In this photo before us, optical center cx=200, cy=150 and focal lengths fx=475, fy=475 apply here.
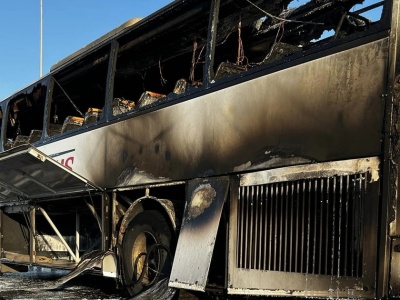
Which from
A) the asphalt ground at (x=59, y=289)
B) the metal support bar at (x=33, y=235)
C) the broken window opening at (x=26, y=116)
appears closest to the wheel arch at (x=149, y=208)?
the asphalt ground at (x=59, y=289)

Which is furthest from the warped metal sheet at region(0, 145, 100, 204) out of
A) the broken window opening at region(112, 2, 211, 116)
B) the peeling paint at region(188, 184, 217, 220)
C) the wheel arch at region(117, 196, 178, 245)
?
the peeling paint at region(188, 184, 217, 220)

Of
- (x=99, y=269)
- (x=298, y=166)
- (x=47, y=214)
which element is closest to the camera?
(x=298, y=166)

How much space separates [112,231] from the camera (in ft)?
20.0

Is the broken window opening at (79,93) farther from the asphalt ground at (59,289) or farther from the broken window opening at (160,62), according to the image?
the asphalt ground at (59,289)

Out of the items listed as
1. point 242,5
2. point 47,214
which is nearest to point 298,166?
point 242,5

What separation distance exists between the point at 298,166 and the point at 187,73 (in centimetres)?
302

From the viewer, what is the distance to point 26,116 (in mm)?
8641

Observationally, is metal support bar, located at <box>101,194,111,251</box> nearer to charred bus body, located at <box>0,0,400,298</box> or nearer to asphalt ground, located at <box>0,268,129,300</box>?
charred bus body, located at <box>0,0,400,298</box>

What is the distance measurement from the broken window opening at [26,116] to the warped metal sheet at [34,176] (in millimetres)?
911

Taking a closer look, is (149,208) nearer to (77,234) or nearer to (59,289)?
(59,289)

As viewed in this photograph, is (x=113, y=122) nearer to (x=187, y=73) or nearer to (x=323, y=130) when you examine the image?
(x=187, y=73)

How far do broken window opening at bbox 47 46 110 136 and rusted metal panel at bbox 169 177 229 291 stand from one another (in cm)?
235

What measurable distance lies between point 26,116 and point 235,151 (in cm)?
564

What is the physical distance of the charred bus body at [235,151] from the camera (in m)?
3.23
